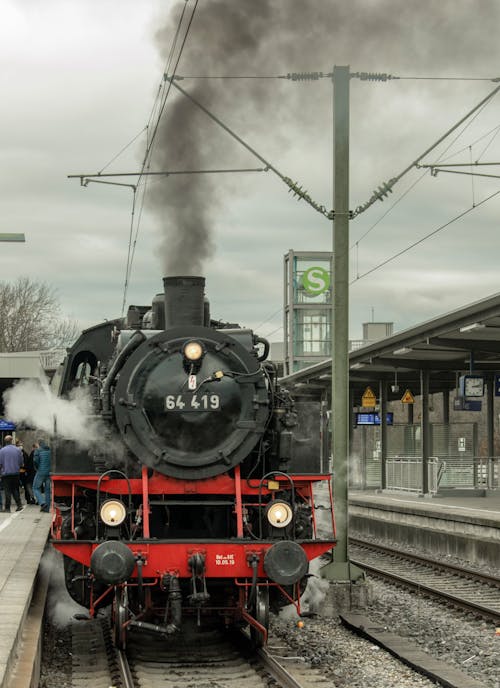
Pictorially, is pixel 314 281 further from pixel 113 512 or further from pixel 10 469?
pixel 113 512

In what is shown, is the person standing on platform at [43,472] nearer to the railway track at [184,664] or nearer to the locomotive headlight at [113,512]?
the railway track at [184,664]

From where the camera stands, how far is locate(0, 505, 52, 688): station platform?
6.95 meters

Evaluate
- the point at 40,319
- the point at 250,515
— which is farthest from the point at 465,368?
the point at 40,319

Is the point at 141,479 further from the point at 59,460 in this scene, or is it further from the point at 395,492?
the point at 395,492

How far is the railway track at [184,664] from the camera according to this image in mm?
8102

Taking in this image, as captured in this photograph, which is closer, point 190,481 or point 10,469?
point 190,481

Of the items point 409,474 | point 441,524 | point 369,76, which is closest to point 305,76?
point 369,76

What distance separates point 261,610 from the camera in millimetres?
8820

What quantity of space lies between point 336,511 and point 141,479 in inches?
110

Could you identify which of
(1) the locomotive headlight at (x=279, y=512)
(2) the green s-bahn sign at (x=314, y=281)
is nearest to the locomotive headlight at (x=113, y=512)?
(1) the locomotive headlight at (x=279, y=512)

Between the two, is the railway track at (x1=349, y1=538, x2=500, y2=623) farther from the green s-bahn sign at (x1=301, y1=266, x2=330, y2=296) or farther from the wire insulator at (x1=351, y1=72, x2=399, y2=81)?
the green s-bahn sign at (x1=301, y1=266, x2=330, y2=296)

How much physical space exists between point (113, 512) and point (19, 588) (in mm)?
1362

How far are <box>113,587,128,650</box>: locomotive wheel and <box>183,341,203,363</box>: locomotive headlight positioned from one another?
1.95 m

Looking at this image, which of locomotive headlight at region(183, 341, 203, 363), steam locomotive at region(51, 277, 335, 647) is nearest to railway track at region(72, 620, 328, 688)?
steam locomotive at region(51, 277, 335, 647)
